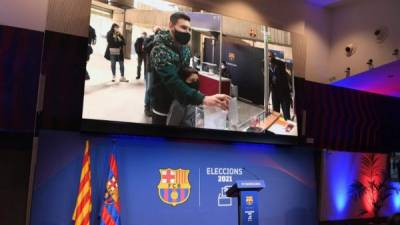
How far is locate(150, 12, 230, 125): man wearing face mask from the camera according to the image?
5.10 metres

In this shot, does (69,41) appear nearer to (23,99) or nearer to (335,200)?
(23,99)

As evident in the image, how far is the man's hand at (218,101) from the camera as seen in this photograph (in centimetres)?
543

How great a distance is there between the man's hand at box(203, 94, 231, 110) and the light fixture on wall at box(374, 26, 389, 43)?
10.1ft

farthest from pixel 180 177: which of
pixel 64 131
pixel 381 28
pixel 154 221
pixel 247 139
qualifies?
pixel 381 28

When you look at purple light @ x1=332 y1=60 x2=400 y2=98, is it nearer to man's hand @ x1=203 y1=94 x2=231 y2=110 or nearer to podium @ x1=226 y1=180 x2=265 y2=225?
man's hand @ x1=203 y1=94 x2=231 y2=110

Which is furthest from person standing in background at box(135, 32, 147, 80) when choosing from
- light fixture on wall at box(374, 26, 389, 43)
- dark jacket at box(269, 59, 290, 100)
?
light fixture on wall at box(374, 26, 389, 43)

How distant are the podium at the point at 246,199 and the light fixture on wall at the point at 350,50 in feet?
14.1

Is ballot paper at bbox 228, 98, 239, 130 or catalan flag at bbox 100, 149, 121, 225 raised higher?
ballot paper at bbox 228, 98, 239, 130

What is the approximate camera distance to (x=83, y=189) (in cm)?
456

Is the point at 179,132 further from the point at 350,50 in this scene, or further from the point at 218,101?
the point at 350,50

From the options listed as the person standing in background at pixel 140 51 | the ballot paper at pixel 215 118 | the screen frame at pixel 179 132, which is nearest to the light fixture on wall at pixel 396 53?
the screen frame at pixel 179 132

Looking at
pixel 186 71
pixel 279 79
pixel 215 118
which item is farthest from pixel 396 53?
pixel 186 71

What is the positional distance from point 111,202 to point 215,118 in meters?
1.85

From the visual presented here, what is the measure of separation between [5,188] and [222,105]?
297 centimetres
